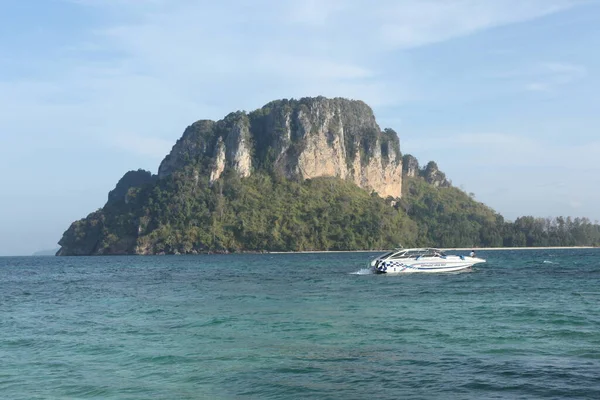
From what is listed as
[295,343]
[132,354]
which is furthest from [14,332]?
[295,343]

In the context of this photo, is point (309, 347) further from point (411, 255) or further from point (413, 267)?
point (411, 255)

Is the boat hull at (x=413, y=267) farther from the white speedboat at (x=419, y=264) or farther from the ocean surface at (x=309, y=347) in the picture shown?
the ocean surface at (x=309, y=347)

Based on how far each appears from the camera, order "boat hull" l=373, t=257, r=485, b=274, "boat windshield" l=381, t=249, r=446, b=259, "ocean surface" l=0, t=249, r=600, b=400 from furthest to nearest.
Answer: "boat windshield" l=381, t=249, r=446, b=259 → "boat hull" l=373, t=257, r=485, b=274 → "ocean surface" l=0, t=249, r=600, b=400

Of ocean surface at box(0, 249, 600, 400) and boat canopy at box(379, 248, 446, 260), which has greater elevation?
boat canopy at box(379, 248, 446, 260)

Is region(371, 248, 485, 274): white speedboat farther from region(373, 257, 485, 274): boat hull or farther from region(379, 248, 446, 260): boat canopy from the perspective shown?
region(379, 248, 446, 260): boat canopy

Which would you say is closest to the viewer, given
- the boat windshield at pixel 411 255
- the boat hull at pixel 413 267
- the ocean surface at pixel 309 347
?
the ocean surface at pixel 309 347

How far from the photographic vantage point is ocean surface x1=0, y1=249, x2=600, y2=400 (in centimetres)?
1877

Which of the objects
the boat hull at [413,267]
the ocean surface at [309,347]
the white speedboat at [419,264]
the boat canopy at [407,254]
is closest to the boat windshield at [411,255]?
the boat canopy at [407,254]

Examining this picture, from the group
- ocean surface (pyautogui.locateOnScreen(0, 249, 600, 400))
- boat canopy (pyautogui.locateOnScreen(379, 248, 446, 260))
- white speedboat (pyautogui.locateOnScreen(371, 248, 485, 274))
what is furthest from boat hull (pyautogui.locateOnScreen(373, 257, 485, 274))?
ocean surface (pyautogui.locateOnScreen(0, 249, 600, 400))

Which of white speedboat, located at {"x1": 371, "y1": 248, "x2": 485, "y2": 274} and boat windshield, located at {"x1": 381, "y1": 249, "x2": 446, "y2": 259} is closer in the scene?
white speedboat, located at {"x1": 371, "y1": 248, "x2": 485, "y2": 274}

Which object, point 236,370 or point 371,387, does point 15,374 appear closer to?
point 236,370

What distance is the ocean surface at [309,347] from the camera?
18.8m

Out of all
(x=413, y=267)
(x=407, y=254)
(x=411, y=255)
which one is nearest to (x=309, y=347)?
(x=413, y=267)

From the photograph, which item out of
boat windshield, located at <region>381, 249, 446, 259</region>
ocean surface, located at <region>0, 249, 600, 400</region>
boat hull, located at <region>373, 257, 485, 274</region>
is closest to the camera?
ocean surface, located at <region>0, 249, 600, 400</region>
